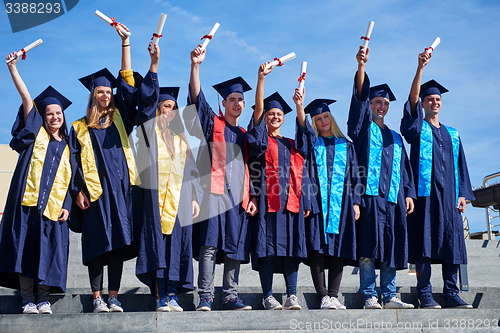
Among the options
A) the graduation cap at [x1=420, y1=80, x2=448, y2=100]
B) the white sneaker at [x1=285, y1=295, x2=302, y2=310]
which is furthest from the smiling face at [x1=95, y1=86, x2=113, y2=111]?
the graduation cap at [x1=420, y1=80, x2=448, y2=100]

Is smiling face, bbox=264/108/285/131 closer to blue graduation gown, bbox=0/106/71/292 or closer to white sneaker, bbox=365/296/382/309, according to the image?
white sneaker, bbox=365/296/382/309

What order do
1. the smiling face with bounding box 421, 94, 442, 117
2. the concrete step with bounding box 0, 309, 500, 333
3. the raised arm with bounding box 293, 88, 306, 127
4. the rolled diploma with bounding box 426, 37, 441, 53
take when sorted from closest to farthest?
the concrete step with bounding box 0, 309, 500, 333 → the raised arm with bounding box 293, 88, 306, 127 → the rolled diploma with bounding box 426, 37, 441, 53 → the smiling face with bounding box 421, 94, 442, 117

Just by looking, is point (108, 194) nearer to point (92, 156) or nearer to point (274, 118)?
point (92, 156)

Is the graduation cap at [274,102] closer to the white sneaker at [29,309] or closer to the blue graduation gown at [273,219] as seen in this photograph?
the blue graduation gown at [273,219]

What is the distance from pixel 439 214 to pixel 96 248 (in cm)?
293

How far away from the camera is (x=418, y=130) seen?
226 inches

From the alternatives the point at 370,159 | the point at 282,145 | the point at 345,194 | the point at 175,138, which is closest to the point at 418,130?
the point at 370,159

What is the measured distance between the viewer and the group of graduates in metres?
4.71

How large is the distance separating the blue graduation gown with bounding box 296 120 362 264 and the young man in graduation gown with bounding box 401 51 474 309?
23.5 inches

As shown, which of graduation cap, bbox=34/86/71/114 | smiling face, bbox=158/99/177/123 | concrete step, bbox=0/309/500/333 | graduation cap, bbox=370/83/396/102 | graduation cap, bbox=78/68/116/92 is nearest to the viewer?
concrete step, bbox=0/309/500/333

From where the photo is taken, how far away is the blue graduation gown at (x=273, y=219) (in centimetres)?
510

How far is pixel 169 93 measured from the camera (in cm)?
530

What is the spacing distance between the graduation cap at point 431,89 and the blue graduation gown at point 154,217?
2.33m

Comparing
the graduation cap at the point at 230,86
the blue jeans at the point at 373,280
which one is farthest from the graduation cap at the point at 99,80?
the blue jeans at the point at 373,280
